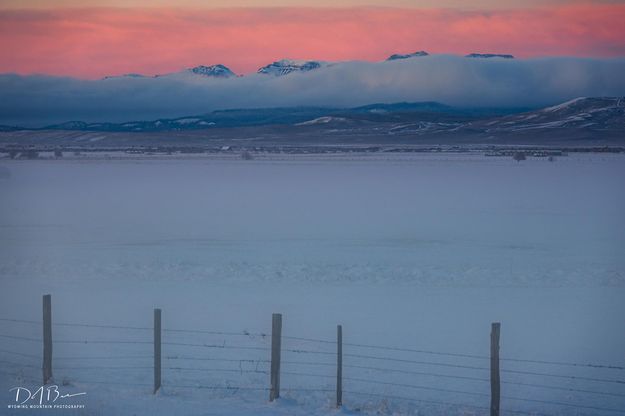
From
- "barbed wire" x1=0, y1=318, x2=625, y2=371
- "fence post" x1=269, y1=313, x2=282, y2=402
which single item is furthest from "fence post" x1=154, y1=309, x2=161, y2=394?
"barbed wire" x1=0, y1=318, x2=625, y2=371

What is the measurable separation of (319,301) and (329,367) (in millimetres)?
3414

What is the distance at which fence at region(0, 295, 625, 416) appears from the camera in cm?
876

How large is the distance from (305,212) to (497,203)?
6493 mm

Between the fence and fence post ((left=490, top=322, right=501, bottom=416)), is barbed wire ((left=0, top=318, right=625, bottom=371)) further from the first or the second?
fence post ((left=490, top=322, right=501, bottom=416))

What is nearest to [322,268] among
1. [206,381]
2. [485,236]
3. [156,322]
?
[485,236]

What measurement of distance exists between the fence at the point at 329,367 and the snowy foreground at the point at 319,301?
33 millimetres

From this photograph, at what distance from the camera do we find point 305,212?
25.0m

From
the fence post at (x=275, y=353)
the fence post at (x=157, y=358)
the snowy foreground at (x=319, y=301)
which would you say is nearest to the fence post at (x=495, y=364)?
the snowy foreground at (x=319, y=301)

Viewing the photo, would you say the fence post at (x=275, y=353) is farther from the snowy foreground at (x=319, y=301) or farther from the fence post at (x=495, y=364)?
the fence post at (x=495, y=364)

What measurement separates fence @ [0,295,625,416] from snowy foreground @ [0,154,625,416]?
33mm
